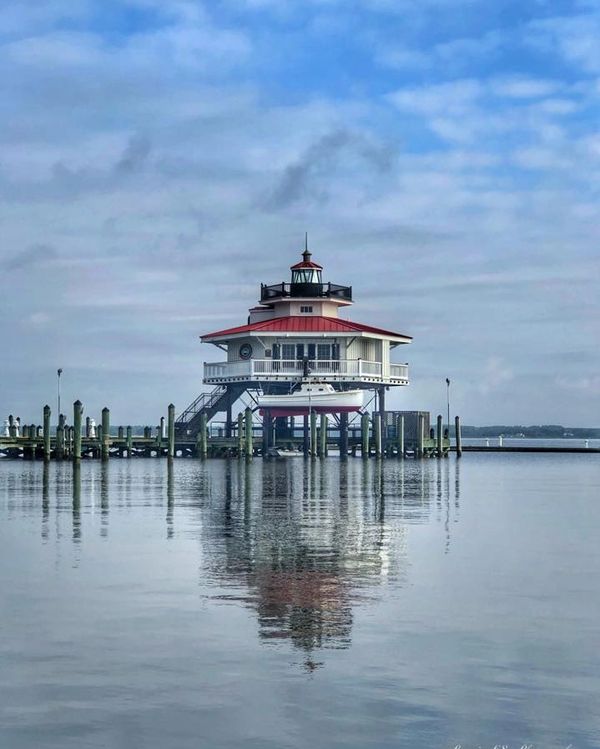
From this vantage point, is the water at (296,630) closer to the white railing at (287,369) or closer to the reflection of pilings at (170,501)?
the reflection of pilings at (170,501)

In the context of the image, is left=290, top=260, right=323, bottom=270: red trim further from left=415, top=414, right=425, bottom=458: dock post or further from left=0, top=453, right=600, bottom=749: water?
left=0, top=453, right=600, bottom=749: water

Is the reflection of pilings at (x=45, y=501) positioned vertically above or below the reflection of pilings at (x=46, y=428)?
below

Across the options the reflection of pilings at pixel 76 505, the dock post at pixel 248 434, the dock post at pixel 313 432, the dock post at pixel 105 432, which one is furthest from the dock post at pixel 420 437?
the reflection of pilings at pixel 76 505

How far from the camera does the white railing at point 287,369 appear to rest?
87250mm

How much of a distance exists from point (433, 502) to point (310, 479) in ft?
49.1

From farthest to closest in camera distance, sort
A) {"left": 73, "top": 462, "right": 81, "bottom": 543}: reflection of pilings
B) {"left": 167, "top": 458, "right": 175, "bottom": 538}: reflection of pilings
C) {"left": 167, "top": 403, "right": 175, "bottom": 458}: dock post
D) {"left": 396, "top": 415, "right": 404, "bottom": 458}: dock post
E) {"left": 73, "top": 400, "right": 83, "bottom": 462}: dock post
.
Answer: {"left": 396, "top": 415, "right": 404, "bottom": 458}: dock post
{"left": 167, "top": 403, "right": 175, "bottom": 458}: dock post
{"left": 73, "top": 400, "right": 83, "bottom": 462}: dock post
{"left": 167, "top": 458, "right": 175, "bottom": 538}: reflection of pilings
{"left": 73, "top": 462, "right": 81, "bottom": 543}: reflection of pilings

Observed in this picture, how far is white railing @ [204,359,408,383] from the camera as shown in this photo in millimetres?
87250

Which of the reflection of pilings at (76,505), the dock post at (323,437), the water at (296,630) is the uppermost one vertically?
the dock post at (323,437)

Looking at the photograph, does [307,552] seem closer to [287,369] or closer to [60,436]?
[60,436]

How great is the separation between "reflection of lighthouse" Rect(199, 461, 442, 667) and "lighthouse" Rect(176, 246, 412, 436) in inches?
1417

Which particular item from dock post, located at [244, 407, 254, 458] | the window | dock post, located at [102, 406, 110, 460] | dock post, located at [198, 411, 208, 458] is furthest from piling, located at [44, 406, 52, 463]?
the window

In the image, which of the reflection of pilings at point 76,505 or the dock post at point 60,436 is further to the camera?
the dock post at point 60,436

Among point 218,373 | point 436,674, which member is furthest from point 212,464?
point 436,674

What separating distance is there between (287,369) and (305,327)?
3.29 meters
